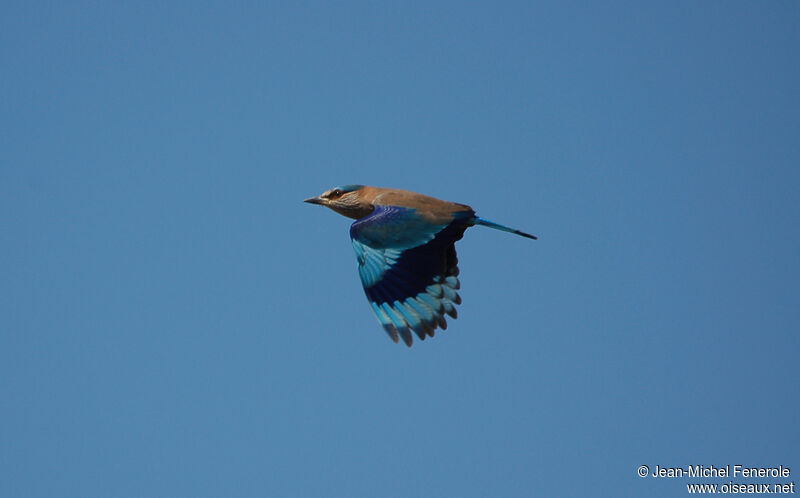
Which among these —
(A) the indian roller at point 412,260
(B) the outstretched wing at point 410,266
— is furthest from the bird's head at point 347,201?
(B) the outstretched wing at point 410,266

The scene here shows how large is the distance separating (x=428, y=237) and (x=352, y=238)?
885 millimetres

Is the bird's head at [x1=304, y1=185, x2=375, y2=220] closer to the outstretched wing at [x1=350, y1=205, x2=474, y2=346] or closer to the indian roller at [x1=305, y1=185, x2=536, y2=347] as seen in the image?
the indian roller at [x1=305, y1=185, x2=536, y2=347]

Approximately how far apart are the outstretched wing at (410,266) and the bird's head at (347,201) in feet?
3.89

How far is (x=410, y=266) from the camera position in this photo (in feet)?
48.6

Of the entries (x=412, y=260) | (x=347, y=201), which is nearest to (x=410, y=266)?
(x=412, y=260)

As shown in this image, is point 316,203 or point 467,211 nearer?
point 467,211

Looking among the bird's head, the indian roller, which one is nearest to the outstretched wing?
the indian roller

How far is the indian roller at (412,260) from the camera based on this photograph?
14477mm

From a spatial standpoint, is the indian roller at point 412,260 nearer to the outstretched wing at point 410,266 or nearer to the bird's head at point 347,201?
the outstretched wing at point 410,266

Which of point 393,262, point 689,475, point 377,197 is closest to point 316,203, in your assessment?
point 377,197

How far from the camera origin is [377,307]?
14508 mm

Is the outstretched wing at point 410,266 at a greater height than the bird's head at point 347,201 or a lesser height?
lesser

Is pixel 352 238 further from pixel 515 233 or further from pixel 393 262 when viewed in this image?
pixel 515 233

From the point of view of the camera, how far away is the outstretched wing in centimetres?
1451
